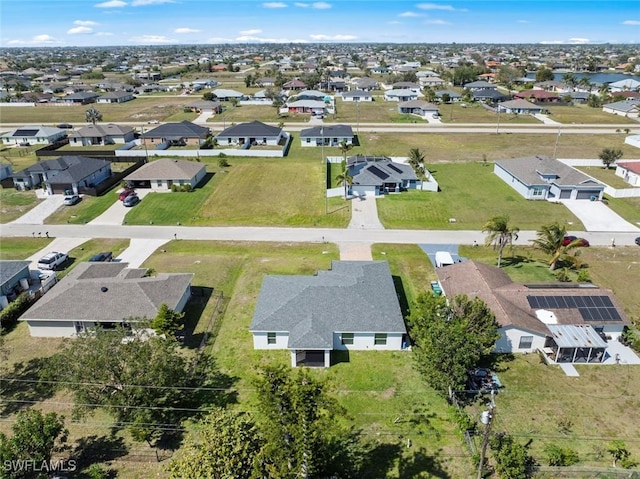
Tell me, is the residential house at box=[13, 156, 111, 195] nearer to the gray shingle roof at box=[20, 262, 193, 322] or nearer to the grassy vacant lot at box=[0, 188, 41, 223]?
the grassy vacant lot at box=[0, 188, 41, 223]

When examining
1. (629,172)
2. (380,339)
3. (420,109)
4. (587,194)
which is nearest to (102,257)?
(380,339)

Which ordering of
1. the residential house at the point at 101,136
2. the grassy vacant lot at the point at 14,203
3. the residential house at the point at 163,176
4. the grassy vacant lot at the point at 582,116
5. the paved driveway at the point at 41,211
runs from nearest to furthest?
the paved driveway at the point at 41,211
the grassy vacant lot at the point at 14,203
the residential house at the point at 163,176
the residential house at the point at 101,136
the grassy vacant lot at the point at 582,116

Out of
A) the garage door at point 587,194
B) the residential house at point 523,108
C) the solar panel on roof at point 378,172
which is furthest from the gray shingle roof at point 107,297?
the residential house at point 523,108

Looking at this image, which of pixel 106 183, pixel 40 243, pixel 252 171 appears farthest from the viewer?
pixel 252 171

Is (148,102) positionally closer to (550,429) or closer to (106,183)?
(106,183)

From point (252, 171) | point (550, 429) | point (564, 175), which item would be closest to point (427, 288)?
point (550, 429)

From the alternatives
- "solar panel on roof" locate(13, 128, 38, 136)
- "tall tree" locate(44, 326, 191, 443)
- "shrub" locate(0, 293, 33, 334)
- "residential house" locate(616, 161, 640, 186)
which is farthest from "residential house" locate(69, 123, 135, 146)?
"residential house" locate(616, 161, 640, 186)

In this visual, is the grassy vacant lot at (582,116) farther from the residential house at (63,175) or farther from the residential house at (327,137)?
the residential house at (63,175)
